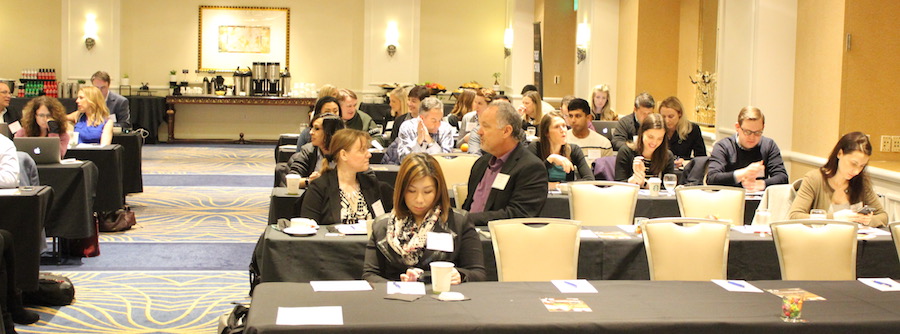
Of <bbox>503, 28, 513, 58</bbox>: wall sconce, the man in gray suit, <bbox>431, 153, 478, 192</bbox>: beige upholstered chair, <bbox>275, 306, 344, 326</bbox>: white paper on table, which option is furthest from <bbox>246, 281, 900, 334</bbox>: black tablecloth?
<bbox>503, 28, 513, 58</bbox>: wall sconce

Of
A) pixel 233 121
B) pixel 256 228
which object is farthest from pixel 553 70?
pixel 256 228

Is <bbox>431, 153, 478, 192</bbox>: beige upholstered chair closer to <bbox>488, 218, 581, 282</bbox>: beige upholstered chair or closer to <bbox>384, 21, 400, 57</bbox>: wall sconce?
<bbox>488, 218, 581, 282</bbox>: beige upholstered chair

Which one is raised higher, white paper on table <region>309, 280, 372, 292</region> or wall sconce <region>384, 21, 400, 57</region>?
wall sconce <region>384, 21, 400, 57</region>

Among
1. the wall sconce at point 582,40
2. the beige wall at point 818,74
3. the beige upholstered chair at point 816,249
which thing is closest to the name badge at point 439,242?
the beige upholstered chair at point 816,249

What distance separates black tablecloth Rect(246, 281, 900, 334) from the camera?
3059mm

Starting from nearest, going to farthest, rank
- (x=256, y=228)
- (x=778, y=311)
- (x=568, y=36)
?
(x=778, y=311)
(x=256, y=228)
(x=568, y=36)

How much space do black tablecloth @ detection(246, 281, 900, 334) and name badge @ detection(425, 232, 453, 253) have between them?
11.3 inches

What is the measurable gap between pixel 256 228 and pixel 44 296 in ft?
9.54

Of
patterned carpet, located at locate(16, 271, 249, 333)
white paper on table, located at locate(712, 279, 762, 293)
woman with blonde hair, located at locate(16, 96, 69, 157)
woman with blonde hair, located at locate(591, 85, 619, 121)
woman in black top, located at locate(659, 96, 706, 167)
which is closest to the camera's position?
A: white paper on table, located at locate(712, 279, 762, 293)

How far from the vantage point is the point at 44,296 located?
5.73 metres

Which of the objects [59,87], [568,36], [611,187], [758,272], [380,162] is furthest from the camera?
[568,36]

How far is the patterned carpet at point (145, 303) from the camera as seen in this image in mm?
5297

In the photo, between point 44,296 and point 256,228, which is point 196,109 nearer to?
point 256,228

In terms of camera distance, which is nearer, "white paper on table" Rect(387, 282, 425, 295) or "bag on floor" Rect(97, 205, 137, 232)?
"white paper on table" Rect(387, 282, 425, 295)
